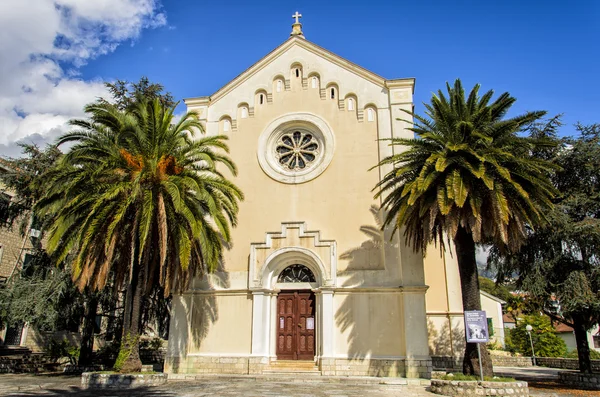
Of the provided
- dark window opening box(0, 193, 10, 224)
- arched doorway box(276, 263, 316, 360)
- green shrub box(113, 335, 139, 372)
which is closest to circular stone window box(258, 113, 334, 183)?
arched doorway box(276, 263, 316, 360)

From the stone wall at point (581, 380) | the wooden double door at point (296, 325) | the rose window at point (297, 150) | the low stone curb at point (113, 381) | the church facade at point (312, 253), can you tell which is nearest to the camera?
the low stone curb at point (113, 381)

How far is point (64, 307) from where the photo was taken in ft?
66.1

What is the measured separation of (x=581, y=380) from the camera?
53.7ft

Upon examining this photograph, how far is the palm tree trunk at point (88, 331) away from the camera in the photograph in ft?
66.3

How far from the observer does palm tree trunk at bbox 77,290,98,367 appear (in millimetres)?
20203

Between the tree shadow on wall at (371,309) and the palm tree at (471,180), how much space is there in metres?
2.38

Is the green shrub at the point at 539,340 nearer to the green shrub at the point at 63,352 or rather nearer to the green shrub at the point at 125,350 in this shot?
the green shrub at the point at 125,350

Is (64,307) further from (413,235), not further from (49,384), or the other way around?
(413,235)

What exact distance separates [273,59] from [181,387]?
14766 mm

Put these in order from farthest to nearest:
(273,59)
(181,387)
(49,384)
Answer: (273,59)
(49,384)
(181,387)

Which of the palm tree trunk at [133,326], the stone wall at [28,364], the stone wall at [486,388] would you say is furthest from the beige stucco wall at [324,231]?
the stone wall at [28,364]

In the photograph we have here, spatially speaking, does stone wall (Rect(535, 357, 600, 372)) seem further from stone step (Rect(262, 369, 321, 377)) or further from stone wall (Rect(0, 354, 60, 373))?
stone wall (Rect(0, 354, 60, 373))

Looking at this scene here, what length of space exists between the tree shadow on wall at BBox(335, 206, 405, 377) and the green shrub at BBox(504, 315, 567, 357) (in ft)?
70.0

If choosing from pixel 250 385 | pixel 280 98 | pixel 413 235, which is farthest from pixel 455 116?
pixel 250 385
